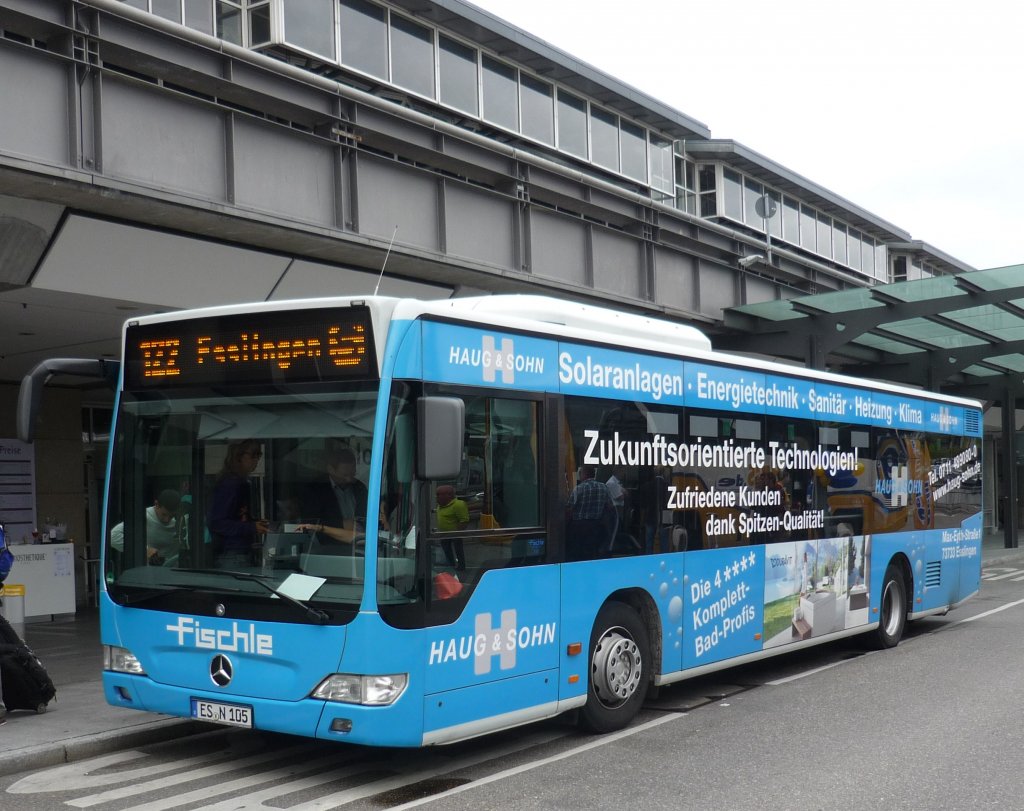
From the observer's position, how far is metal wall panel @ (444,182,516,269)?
14.1 metres

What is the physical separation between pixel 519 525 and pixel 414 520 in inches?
40.4

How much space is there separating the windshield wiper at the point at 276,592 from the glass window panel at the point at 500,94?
46.4ft

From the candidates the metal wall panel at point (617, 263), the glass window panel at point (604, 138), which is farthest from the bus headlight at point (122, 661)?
the glass window panel at point (604, 138)

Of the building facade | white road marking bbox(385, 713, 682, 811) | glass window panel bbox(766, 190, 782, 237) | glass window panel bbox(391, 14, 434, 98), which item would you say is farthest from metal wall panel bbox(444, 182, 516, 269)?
glass window panel bbox(766, 190, 782, 237)

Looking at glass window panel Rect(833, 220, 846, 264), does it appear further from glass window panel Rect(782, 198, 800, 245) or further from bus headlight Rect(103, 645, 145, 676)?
bus headlight Rect(103, 645, 145, 676)

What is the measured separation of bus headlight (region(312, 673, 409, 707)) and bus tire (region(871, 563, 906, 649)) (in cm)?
745

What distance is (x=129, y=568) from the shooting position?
6.95m

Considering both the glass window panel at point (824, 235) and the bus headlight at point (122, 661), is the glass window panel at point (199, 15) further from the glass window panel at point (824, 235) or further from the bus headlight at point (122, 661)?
the glass window panel at point (824, 235)

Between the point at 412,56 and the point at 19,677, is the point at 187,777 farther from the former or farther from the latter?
the point at 412,56

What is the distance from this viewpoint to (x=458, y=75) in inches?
740

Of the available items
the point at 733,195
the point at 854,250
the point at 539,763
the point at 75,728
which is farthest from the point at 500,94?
the point at 854,250

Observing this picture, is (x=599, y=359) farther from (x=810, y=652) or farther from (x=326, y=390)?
(x=810, y=652)

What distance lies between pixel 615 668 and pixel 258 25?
11284 mm

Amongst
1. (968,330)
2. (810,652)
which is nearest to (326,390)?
(810,652)
